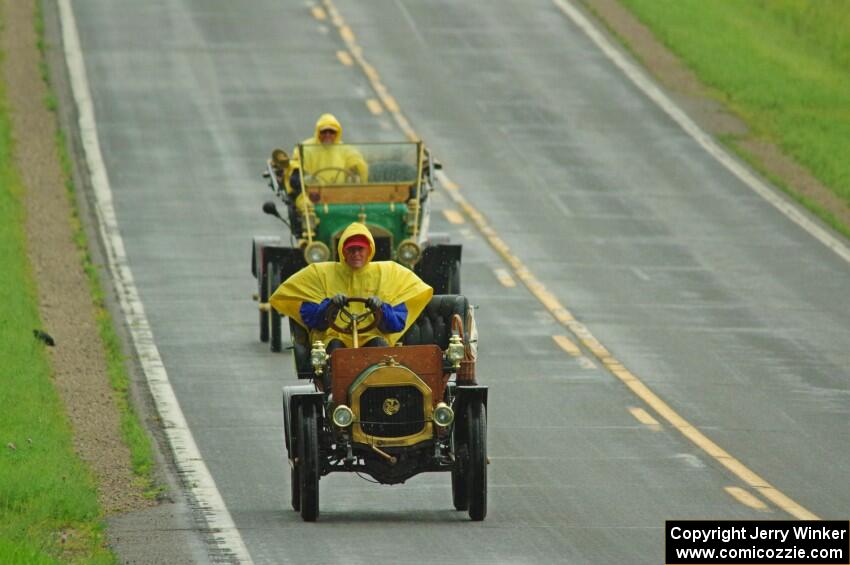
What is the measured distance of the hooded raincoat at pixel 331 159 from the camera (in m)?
22.4

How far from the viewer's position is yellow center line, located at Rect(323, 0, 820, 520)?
14.5 metres

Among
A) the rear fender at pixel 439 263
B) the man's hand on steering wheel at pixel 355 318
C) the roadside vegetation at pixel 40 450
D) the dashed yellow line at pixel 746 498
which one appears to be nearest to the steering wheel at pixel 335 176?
the rear fender at pixel 439 263

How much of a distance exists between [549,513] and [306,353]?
2012mm

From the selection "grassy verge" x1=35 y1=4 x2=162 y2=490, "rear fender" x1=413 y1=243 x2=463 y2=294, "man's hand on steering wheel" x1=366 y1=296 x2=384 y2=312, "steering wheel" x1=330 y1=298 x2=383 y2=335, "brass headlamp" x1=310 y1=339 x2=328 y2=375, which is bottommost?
"grassy verge" x1=35 y1=4 x2=162 y2=490

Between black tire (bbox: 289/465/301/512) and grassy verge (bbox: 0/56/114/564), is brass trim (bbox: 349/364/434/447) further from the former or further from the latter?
grassy verge (bbox: 0/56/114/564)

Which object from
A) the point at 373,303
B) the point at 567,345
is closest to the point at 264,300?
the point at 567,345

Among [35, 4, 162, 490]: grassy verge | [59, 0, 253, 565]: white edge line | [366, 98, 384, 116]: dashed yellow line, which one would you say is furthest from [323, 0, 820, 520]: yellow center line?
[35, 4, 162, 490]: grassy verge

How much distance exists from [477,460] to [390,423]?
0.62 meters

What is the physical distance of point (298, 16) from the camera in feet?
147

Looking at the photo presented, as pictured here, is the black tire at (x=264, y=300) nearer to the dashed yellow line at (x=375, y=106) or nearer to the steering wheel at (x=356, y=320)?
the steering wheel at (x=356, y=320)

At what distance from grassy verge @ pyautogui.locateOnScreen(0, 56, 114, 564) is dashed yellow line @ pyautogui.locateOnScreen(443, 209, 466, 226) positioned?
8.59 metres

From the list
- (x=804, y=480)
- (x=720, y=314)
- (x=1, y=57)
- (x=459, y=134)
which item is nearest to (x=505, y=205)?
(x=459, y=134)

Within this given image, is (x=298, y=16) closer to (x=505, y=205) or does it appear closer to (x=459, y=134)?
(x=459, y=134)

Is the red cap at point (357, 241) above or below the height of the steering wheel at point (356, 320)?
above
